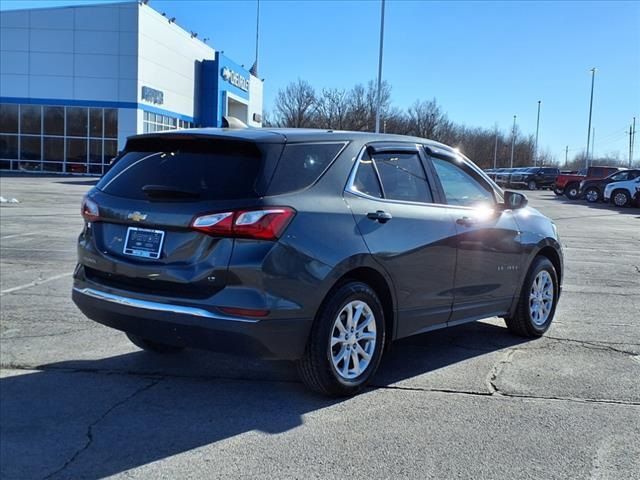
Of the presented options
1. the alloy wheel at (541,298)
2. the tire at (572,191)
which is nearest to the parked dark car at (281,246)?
the alloy wheel at (541,298)

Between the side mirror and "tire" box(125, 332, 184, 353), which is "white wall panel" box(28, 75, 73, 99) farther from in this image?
the side mirror

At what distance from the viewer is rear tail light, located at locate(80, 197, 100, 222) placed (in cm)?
452

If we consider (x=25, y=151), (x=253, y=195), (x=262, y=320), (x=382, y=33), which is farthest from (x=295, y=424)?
(x=25, y=151)

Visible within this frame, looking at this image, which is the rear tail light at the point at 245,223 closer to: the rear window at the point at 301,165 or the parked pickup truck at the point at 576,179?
the rear window at the point at 301,165

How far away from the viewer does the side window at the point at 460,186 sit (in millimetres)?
5362

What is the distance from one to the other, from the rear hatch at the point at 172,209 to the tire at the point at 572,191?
3619cm

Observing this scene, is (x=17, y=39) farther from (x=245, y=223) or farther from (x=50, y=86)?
(x=245, y=223)

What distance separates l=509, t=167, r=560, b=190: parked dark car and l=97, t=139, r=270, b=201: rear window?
49.6m

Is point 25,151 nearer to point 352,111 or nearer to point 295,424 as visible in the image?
point 352,111

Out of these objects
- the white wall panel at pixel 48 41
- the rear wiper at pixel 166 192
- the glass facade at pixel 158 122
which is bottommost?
the rear wiper at pixel 166 192

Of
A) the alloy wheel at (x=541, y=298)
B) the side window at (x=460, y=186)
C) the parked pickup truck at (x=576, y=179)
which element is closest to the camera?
the side window at (x=460, y=186)

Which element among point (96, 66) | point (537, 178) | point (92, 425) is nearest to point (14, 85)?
point (96, 66)

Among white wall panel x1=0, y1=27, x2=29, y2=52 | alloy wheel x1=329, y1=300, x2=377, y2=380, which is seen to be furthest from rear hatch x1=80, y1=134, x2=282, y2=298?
white wall panel x1=0, y1=27, x2=29, y2=52

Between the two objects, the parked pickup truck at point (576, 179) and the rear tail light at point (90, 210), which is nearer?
the rear tail light at point (90, 210)
